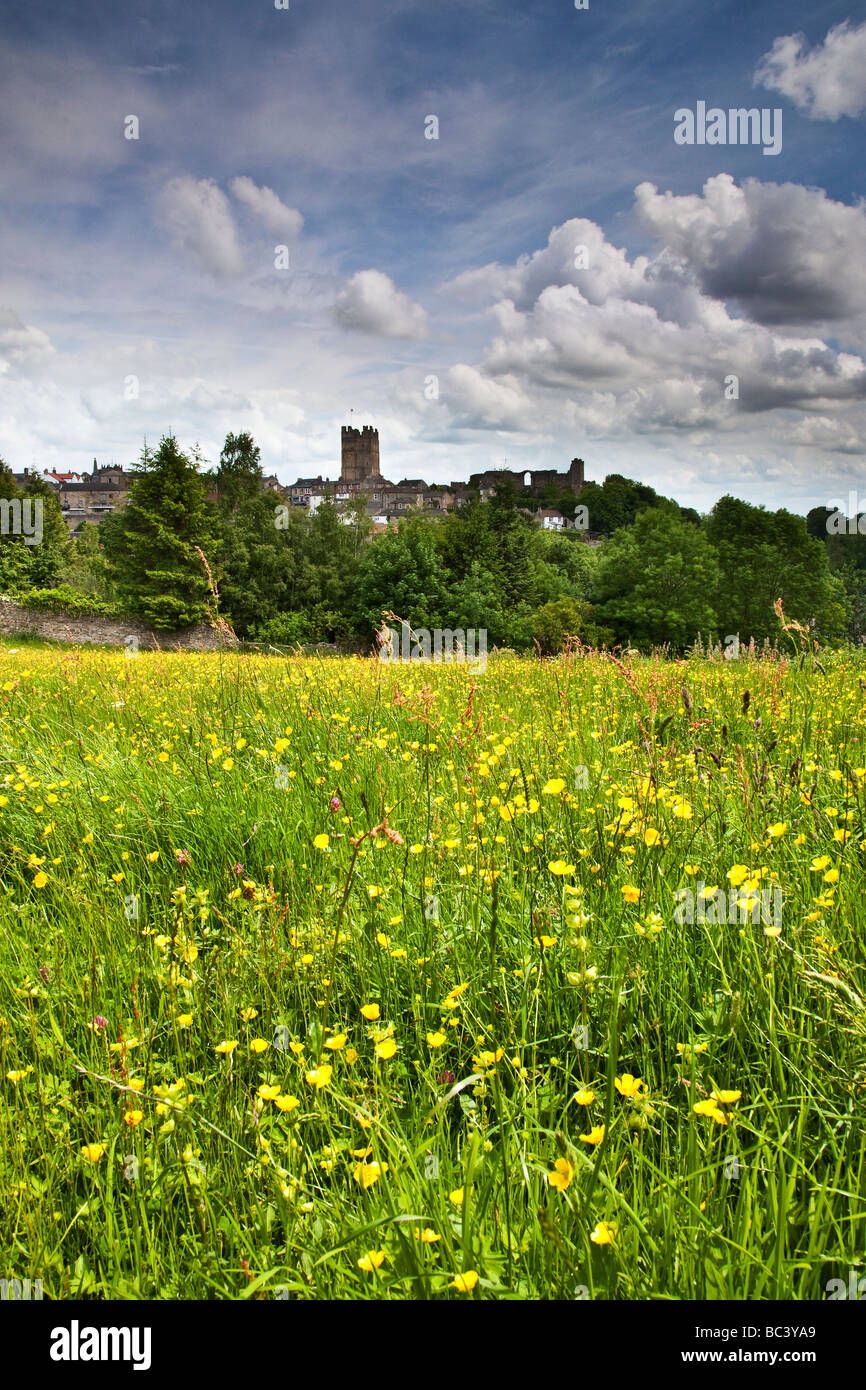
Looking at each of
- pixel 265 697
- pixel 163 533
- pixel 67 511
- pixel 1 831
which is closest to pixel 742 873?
pixel 1 831

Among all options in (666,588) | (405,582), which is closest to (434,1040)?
(405,582)

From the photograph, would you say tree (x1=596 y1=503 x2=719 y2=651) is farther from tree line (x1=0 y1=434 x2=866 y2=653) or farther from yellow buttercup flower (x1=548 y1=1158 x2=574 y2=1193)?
yellow buttercup flower (x1=548 y1=1158 x2=574 y2=1193)

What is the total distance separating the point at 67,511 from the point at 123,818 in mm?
159714

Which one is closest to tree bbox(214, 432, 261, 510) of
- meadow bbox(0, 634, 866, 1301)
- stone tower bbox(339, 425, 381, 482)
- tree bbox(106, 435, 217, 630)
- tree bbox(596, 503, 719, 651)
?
tree bbox(106, 435, 217, 630)

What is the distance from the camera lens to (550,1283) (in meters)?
1.15

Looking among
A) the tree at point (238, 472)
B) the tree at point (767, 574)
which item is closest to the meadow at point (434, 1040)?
the tree at point (767, 574)

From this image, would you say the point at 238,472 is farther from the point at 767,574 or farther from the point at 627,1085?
the point at 627,1085

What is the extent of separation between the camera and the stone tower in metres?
154

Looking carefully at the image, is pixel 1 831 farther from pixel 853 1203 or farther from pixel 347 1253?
pixel 853 1203

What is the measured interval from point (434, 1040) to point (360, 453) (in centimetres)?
16463

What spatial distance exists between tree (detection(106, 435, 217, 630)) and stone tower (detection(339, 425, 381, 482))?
116 m

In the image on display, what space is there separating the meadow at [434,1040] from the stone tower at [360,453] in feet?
528

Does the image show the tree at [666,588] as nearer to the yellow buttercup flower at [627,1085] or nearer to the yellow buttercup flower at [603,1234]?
the yellow buttercup flower at [627,1085]

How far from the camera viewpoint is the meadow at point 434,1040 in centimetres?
124
